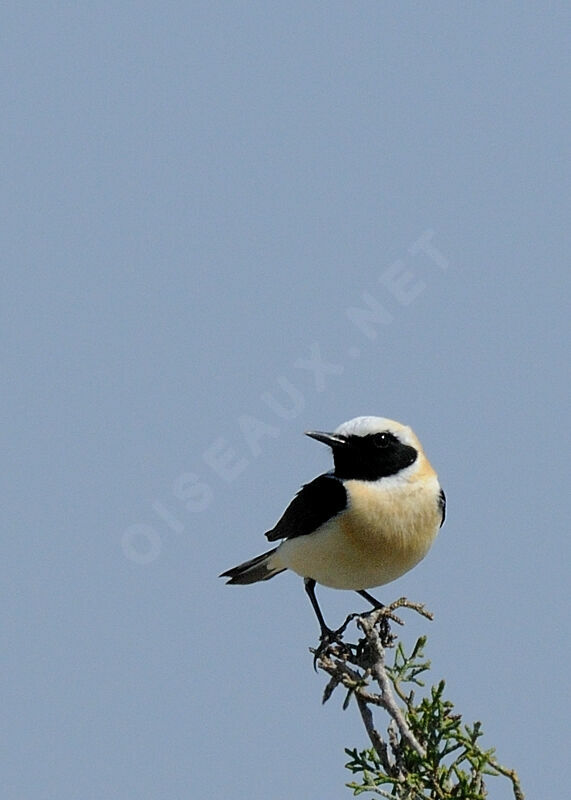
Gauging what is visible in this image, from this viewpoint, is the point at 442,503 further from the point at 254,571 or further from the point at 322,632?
the point at 254,571

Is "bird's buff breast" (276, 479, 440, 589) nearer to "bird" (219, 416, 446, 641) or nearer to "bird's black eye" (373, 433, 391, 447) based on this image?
"bird" (219, 416, 446, 641)

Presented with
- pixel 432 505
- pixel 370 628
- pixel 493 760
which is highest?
pixel 432 505

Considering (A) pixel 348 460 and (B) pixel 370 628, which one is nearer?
(B) pixel 370 628

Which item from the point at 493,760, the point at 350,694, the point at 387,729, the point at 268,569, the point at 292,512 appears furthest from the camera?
the point at 268,569

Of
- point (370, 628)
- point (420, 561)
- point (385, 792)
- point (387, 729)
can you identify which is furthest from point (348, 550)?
point (385, 792)

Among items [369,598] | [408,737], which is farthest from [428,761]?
[369,598]

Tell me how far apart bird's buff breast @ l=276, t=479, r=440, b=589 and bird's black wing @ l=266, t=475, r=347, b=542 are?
0.07 meters

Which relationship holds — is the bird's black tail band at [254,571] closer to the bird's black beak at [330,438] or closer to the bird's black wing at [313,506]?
the bird's black wing at [313,506]

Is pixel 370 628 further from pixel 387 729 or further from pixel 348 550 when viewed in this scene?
pixel 348 550

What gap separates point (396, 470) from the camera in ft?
24.0

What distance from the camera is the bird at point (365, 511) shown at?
23.0 ft

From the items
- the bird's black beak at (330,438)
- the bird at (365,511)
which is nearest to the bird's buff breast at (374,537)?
the bird at (365,511)

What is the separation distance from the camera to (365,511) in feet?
23.2

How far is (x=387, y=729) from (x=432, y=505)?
2169 mm
